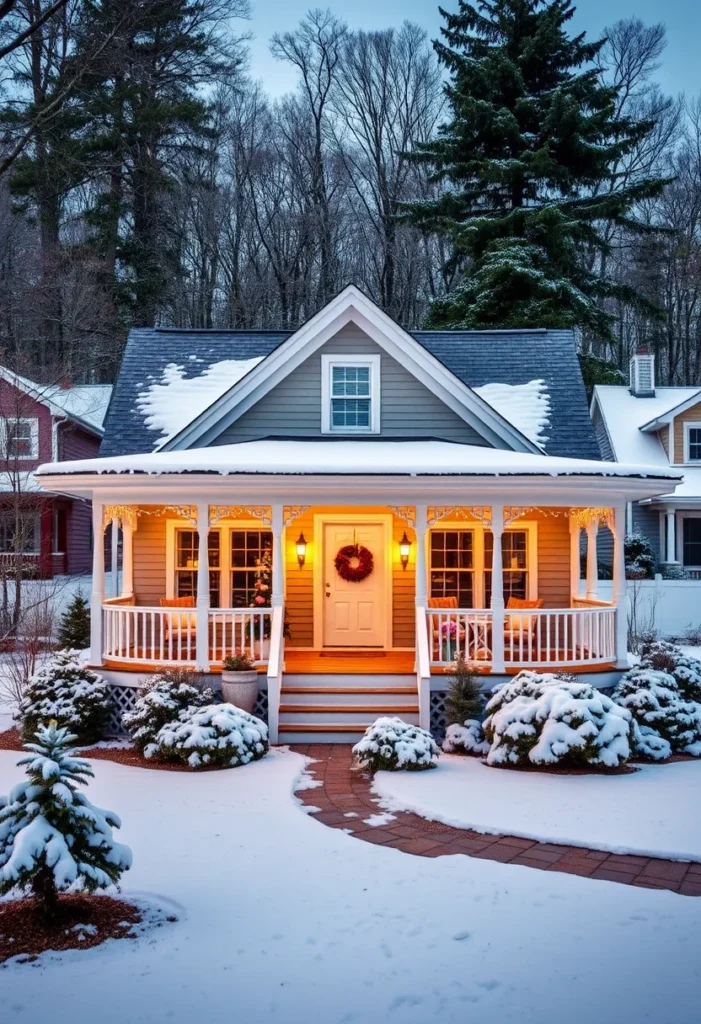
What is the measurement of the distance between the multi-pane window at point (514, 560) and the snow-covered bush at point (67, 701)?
21.2ft

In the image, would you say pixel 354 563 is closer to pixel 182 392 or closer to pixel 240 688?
pixel 240 688

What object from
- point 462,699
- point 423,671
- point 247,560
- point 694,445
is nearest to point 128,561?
point 247,560

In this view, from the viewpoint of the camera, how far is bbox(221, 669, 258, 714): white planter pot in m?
11.1

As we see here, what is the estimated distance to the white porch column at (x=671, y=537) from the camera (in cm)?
2423

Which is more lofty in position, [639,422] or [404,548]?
[639,422]

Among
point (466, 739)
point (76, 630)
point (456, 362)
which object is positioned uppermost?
point (456, 362)

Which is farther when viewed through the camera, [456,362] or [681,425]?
[681,425]

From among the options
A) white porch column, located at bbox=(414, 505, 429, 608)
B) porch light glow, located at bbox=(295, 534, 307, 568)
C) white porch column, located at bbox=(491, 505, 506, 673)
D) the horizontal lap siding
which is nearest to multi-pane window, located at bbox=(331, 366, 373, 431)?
the horizontal lap siding

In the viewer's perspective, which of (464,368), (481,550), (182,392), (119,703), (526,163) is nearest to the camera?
(119,703)

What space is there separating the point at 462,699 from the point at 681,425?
1744 centimetres

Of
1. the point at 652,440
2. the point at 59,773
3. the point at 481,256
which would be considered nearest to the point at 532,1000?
the point at 59,773

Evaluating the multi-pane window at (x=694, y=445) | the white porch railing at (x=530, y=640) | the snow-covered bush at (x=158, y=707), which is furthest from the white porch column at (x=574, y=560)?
the multi-pane window at (x=694, y=445)

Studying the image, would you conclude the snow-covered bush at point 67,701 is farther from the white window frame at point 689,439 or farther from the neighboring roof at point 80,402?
the white window frame at point 689,439

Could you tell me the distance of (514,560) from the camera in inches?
570
